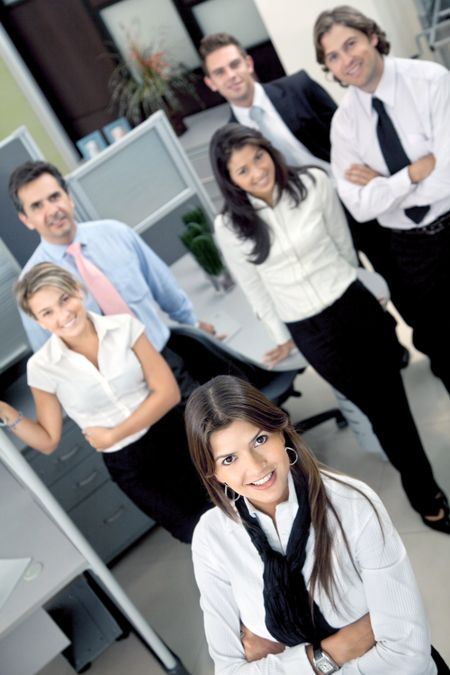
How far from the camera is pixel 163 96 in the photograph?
6.52 meters

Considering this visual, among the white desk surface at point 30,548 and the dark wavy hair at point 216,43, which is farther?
the dark wavy hair at point 216,43

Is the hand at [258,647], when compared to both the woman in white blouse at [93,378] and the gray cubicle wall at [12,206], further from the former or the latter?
the gray cubicle wall at [12,206]

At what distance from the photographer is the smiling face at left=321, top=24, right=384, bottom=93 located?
2.21 meters

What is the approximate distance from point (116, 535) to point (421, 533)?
1.32 m

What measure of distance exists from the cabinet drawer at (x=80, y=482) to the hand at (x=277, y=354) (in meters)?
0.98

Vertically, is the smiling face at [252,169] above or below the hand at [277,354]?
above

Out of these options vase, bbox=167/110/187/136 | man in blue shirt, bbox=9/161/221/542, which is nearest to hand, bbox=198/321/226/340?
man in blue shirt, bbox=9/161/221/542

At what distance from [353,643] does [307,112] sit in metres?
1.86

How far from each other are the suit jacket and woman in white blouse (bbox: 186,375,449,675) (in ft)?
5.13

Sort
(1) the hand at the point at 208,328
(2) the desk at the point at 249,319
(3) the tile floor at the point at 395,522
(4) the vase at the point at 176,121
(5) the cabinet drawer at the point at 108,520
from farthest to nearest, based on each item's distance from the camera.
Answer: (4) the vase at the point at 176,121 → (5) the cabinet drawer at the point at 108,520 → (1) the hand at the point at 208,328 → (2) the desk at the point at 249,319 → (3) the tile floor at the point at 395,522

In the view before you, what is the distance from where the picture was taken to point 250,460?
1397 millimetres

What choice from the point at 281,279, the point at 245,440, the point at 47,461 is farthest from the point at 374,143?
the point at 47,461

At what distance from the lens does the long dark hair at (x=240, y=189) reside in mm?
2145

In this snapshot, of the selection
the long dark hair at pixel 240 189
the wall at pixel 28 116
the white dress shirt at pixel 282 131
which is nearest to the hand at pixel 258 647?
the long dark hair at pixel 240 189
